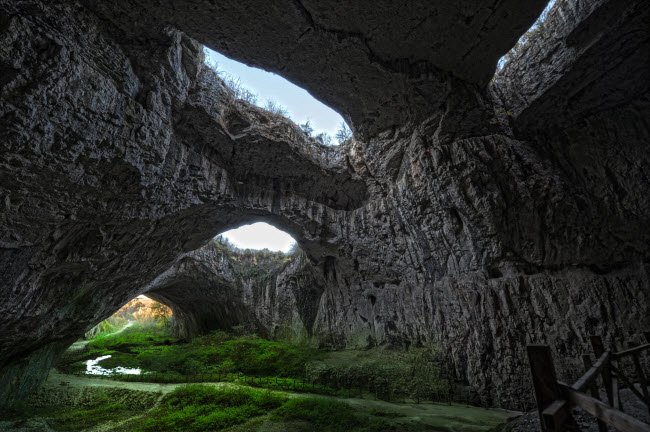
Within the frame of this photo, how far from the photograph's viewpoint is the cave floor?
5.45 metres

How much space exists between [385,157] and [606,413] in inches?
364

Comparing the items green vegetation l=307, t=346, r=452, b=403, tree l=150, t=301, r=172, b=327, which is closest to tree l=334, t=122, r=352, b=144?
green vegetation l=307, t=346, r=452, b=403

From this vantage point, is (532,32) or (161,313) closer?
(532,32)

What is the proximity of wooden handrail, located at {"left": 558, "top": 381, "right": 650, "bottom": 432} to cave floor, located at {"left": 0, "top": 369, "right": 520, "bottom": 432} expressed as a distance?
12.2 feet

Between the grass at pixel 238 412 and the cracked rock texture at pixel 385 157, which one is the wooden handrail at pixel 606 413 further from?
the cracked rock texture at pixel 385 157

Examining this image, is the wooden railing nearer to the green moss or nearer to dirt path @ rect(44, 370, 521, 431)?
dirt path @ rect(44, 370, 521, 431)

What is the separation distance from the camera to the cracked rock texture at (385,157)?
5.54m

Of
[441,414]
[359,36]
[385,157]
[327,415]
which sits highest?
[359,36]

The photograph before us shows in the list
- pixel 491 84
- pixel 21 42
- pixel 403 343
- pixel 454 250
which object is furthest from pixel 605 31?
pixel 21 42

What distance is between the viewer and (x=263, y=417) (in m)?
6.07

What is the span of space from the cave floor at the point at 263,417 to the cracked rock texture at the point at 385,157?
0.94 meters

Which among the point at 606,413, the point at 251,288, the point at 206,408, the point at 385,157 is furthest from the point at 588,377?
the point at 251,288

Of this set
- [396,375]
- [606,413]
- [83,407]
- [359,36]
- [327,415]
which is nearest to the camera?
[606,413]

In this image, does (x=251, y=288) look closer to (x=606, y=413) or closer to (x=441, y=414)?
(x=441, y=414)
